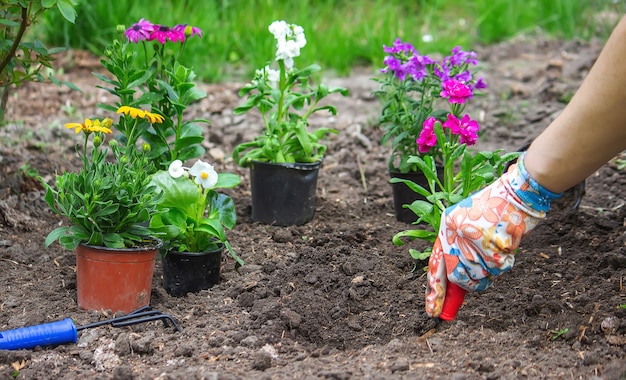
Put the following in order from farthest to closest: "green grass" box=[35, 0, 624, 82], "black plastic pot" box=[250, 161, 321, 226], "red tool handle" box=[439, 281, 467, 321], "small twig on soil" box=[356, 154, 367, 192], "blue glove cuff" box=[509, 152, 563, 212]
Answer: "green grass" box=[35, 0, 624, 82], "small twig on soil" box=[356, 154, 367, 192], "black plastic pot" box=[250, 161, 321, 226], "red tool handle" box=[439, 281, 467, 321], "blue glove cuff" box=[509, 152, 563, 212]

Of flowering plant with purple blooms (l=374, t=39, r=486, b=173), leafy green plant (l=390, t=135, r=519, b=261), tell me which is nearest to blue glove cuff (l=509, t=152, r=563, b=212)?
leafy green plant (l=390, t=135, r=519, b=261)

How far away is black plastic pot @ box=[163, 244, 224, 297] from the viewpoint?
262 centimetres

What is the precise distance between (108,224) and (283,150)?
3.27 ft

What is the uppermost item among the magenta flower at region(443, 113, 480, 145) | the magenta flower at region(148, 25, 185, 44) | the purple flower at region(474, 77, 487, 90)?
the magenta flower at region(148, 25, 185, 44)

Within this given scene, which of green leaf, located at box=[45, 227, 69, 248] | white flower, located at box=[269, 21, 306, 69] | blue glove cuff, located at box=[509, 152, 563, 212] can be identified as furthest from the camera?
white flower, located at box=[269, 21, 306, 69]

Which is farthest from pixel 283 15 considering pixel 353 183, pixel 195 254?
pixel 195 254

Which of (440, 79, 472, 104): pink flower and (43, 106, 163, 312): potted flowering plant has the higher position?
(440, 79, 472, 104): pink flower

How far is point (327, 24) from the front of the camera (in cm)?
640

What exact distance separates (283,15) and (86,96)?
189 cm

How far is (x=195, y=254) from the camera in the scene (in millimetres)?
2602

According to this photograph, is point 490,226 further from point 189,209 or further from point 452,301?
point 189,209

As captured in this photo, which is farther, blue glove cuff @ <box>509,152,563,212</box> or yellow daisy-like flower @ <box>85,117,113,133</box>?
yellow daisy-like flower @ <box>85,117,113,133</box>

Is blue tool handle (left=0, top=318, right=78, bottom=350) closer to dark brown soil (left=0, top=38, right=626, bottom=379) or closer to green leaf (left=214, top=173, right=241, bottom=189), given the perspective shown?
dark brown soil (left=0, top=38, right=626, bottom=379)

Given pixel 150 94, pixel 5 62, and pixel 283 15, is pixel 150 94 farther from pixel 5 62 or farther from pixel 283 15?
pixel 283 15
